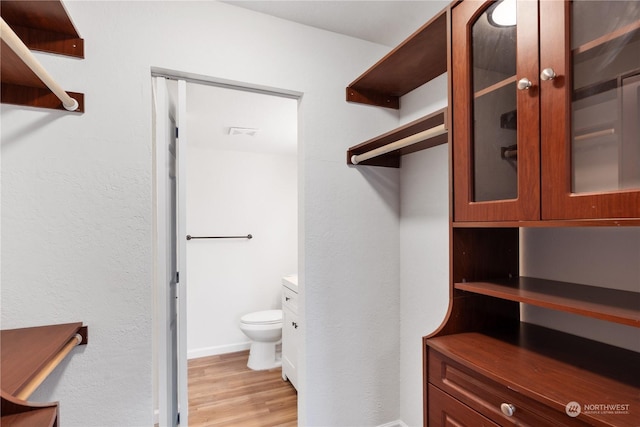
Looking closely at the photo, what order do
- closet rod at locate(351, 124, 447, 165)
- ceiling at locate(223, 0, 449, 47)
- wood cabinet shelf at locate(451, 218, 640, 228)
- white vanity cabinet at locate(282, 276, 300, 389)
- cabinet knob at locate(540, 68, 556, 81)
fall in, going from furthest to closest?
white vanity cabinet at locate(282, 276, 300, 389) < ceiling at locate(223, 0, 449, 47) < closet rod at locate(351, 124, 447, 165) < cabinet knob at locate(540, 68, 556, 81) < wood cabinet shelf at locate(451, 218, 640, 228)

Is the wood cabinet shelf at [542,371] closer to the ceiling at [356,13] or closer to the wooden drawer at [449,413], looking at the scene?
the wooden drawer at [449,413]

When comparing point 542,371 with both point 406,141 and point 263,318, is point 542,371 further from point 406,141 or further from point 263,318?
point 263,318

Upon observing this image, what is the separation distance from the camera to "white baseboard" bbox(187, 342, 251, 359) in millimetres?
3217

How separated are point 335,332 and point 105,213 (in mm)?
1278

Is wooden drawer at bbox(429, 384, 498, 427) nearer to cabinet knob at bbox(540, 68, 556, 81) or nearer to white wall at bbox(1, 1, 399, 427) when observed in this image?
white wall at bbox(1, 1, 399, 427)

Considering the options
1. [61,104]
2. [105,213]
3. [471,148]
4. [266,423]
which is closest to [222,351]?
[266,423]

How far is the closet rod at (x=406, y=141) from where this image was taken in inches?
50.0

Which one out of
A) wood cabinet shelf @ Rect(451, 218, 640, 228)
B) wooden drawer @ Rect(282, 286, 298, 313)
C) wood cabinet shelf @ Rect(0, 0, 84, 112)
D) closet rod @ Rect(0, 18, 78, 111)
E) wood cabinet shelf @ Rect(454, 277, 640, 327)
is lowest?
wooden drawer @ Rect(282, 286, 298, 313)

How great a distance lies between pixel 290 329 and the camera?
8.38ft

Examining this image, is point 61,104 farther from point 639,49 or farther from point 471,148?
point 639,49

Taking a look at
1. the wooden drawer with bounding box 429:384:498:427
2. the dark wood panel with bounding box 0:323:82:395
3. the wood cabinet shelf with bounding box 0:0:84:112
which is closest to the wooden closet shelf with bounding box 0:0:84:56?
the wood cabinet shelf with bounding box 0:0:84:112

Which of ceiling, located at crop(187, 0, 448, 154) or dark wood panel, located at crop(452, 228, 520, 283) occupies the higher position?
ceiling, located at crop(187, 0, 448, 154)

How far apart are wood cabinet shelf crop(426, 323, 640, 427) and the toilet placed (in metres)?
2.02

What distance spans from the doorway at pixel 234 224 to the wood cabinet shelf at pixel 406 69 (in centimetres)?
102
